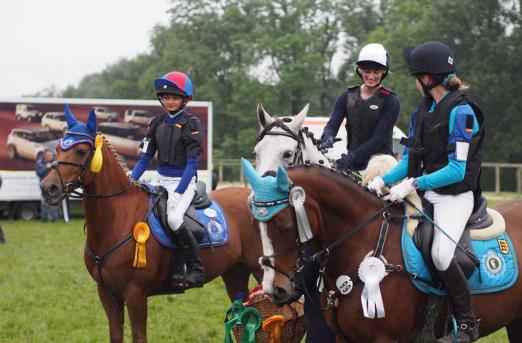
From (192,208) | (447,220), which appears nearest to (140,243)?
(192,208)

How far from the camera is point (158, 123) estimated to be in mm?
7188

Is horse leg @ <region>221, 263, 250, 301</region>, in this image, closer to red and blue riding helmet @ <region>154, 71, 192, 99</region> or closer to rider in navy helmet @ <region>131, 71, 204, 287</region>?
rider in navy helmet @ <region>131, 71, 204, 287</region>

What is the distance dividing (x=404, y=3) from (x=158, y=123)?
1796 inches

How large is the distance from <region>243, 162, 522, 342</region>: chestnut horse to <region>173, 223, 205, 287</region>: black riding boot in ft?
7.98

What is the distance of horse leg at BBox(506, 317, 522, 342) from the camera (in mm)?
5580

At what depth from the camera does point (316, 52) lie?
161ft

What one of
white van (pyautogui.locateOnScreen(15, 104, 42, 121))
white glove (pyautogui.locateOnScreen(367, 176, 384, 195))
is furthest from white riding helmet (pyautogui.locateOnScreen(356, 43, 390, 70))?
white van (pyautogui.locateOnScreen(15, 104, 42, 121))

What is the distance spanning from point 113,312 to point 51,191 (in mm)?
1307

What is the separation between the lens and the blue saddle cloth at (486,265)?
4.72 metres

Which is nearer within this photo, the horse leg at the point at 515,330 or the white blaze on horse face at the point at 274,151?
the white blaze on horse face at the point at 274,151

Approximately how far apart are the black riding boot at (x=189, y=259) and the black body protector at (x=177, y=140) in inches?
27.1

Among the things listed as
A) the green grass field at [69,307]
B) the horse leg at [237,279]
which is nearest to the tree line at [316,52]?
the green grass field at [69,307]

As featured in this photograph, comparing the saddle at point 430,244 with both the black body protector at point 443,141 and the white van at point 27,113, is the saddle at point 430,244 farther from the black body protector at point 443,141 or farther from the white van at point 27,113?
the white van at point 27,113

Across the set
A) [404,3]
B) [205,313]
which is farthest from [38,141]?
[404,3]
